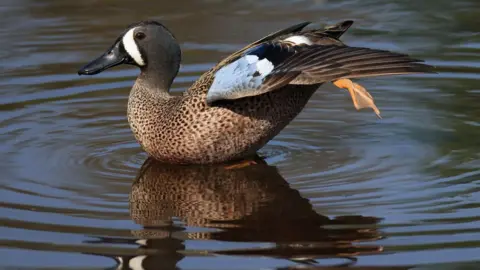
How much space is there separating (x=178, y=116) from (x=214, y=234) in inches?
64.0

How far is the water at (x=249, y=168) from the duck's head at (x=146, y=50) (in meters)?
0.55

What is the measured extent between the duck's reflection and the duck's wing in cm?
52

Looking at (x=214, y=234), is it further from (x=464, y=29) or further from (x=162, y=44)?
(x=464, y=29)

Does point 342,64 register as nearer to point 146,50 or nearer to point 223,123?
point 223,123

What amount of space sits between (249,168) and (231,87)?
605 mm

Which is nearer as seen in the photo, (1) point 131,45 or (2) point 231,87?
(2) point 231,87

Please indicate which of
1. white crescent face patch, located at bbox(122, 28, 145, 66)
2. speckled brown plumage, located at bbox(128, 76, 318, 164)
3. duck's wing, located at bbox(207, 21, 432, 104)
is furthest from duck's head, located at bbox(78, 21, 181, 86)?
Result: duck's wing, located at bbox(207, 21, 432, 104)

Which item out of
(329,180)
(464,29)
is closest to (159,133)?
(329,180)

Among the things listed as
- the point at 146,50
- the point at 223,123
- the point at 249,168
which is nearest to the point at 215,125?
the point at 223,123

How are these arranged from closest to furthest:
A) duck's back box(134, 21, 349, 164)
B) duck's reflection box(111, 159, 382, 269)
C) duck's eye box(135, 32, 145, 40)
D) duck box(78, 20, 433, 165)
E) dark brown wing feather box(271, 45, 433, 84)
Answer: duck's reflection box(111, 159, 382, 269) < dark brown wing feather box(271, 45, 433, 84) < duck box(78, 20, 433, 165) < duck's back box(134, 21, 349, 164) < duck's eye box(135, 32, 145, 40)

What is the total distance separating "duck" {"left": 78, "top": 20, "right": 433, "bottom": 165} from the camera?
6809 millimetres

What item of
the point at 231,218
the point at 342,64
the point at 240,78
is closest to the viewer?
the point at 231,218

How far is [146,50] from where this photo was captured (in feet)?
25.5

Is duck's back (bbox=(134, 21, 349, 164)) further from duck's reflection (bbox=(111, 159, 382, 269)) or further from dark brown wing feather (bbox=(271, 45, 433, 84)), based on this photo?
dark brown wing feather (bbox=(271, 45, 433, 84))
